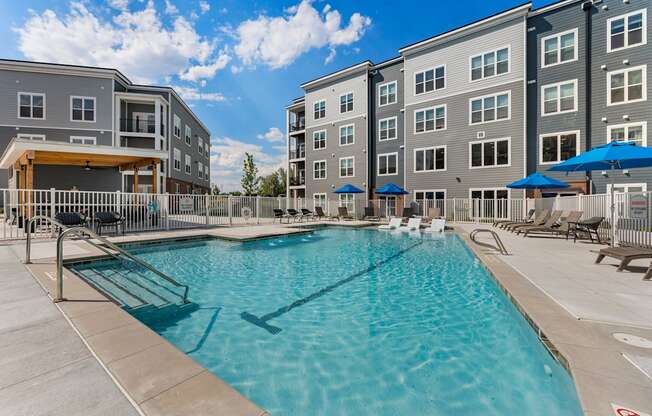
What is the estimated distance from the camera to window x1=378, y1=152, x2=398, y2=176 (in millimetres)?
22580

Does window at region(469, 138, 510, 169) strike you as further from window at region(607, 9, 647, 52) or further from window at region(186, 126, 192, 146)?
window at region(186, 126, 192, 146)

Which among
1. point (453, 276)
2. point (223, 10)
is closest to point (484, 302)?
point (453, 276)

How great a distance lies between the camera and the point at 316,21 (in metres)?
16.1

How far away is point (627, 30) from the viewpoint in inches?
575

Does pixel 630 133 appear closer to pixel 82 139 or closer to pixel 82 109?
pixel 82 139

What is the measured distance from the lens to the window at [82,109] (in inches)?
785

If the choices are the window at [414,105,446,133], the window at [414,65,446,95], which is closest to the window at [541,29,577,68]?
the window at [414,65,446,95]

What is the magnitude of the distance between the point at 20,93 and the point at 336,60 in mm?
22407

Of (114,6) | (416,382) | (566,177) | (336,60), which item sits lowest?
(416,382)

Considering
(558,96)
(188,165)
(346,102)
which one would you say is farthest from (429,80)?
(188,165)

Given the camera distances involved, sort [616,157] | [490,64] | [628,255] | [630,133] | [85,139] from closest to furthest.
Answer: [628,255] < [616,157] < [630,133] < [490,64] < [85,139]

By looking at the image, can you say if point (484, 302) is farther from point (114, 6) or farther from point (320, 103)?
point (320, 103)

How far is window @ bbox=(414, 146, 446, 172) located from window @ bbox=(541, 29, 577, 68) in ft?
23.4

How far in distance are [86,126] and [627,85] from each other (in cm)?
3224
